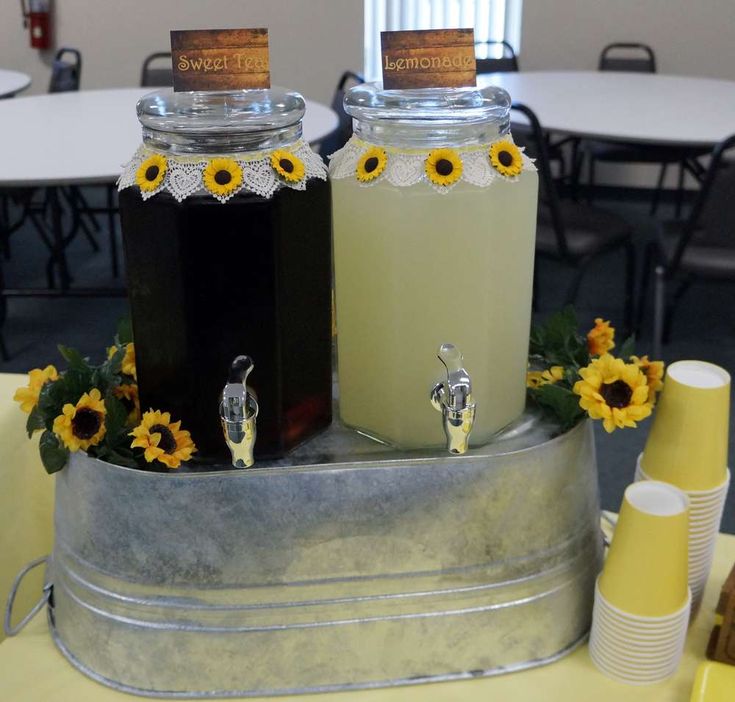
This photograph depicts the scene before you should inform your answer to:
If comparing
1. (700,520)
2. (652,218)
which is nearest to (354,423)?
(700,520)

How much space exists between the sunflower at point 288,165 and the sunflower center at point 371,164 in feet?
0.16

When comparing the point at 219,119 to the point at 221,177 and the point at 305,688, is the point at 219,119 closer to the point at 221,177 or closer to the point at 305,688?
the point at 221,177

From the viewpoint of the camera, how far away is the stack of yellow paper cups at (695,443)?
2.40ft

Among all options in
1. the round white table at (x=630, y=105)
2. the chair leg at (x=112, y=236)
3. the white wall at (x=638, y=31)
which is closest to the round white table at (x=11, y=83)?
the chair leg at (x=112, y=236)

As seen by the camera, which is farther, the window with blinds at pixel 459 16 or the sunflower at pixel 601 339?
the window with blinds at pixel 459 16

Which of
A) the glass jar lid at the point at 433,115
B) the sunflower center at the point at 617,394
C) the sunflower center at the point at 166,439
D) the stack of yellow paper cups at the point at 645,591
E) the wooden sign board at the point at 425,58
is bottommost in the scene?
the stack of yellow paper cups at the point at 645,591

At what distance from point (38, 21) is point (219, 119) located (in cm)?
482

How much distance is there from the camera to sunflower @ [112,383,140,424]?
759 mm

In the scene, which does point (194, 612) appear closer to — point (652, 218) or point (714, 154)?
point (714, 154)

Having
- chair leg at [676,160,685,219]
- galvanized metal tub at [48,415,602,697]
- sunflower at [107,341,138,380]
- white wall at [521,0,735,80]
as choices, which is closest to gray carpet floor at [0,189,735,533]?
chair leg at [676,160,685,219]

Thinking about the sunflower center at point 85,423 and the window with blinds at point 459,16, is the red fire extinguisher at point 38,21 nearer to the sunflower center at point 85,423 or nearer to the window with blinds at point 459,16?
the window with blinds at point 459,16

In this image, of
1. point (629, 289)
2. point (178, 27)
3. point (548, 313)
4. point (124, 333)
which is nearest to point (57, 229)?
point (548, 313)

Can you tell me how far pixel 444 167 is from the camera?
65 cm

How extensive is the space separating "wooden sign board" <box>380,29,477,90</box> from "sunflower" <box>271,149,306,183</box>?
10cm
